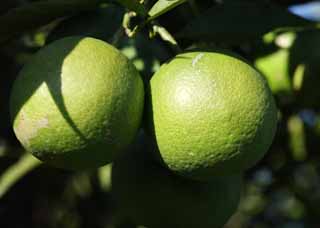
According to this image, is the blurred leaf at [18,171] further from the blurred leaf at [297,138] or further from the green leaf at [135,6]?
the blurred leaf at [297,138]

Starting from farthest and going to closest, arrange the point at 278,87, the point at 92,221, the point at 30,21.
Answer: the point at 92,221
the point at 278,87
the point at 30,21

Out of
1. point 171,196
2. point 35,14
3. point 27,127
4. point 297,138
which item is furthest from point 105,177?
point 27,127

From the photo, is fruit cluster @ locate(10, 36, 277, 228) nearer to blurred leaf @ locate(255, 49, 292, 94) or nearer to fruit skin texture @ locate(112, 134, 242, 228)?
fruit skin texture @ locate(112, 134, 242, 228)

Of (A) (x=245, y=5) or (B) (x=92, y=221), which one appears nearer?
(A) (x=245, y=5)

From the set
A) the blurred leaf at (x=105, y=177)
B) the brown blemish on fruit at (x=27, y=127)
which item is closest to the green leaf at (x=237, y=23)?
the brown blemish on fruit at (x=27, y=127)

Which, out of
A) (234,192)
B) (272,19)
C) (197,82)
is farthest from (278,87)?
(197,82)

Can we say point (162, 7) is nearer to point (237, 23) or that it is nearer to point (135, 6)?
point (135, 6)

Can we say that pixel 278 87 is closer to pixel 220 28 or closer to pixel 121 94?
pixel 220 28
